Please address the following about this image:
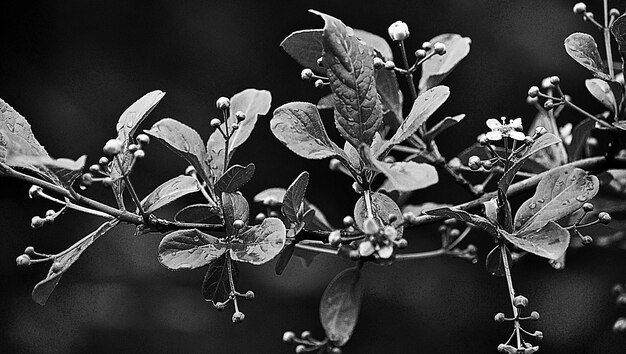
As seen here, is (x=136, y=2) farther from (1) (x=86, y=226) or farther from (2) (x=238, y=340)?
(2) (x=238, y=340)

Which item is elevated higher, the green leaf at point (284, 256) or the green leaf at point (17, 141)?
the green leaf at point (17, 141)

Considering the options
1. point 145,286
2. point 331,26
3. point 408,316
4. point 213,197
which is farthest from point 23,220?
point 331,26

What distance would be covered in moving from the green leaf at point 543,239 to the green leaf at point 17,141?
269 mm

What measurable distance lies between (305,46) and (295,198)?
116 mm

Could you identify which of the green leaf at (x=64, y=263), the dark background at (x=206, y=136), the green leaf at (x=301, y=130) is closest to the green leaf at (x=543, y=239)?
the green leaf at (x=301, y=130)

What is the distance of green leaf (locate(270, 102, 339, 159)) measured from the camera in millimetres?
403

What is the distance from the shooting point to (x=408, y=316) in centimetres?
133

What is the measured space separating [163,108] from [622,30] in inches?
41.9

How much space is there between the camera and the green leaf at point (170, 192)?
0.43 metres

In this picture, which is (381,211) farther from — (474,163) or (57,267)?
(57,267)

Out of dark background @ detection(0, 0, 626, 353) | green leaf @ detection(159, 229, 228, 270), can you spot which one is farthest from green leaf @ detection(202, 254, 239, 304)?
dark background @ detection(0, 0, 626, 353)

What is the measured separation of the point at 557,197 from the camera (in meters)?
0.43

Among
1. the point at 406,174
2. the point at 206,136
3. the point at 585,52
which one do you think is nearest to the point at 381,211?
the point at 406,174

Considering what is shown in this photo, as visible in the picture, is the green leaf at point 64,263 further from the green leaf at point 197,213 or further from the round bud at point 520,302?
the round bud at point 520,302
